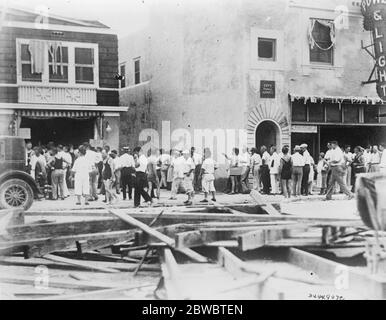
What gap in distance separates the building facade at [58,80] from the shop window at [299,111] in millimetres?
6108

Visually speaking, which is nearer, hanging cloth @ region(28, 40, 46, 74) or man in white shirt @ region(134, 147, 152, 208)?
man in white shirt @ region(134, 147, 152, 208)

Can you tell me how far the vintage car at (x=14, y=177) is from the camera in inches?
447

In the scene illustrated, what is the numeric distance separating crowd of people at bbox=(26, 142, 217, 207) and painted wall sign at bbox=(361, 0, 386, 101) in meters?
6.09

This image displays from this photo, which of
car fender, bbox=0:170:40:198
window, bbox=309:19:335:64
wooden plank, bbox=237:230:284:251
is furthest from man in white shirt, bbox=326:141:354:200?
wooden plank, bbox=237:230:284:251

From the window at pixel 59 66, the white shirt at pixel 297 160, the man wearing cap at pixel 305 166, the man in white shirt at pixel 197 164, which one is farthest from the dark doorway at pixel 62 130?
the man wearing cap at pixel 305 166

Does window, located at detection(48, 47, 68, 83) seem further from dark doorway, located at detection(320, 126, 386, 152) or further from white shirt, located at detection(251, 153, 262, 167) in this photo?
dark doorway, located at detection(320, 126, 386, 152)

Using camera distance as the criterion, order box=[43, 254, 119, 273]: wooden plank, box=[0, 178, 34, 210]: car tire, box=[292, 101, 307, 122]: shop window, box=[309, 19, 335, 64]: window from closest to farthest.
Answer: box=[43, 254, 119, 273]: wooden plank
box=[0, 178, 34, 210]: car tire
box=[309, 19, 335, 64]: window
box=[292, 101, 307, 122]: shop window

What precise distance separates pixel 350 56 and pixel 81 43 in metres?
9.18

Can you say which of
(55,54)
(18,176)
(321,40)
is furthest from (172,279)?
(321,40)

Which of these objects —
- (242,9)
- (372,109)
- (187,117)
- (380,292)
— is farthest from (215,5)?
(380,292)

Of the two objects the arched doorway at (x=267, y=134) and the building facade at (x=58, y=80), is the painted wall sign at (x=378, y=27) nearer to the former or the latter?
the arched doorway at (x=267, y=134)

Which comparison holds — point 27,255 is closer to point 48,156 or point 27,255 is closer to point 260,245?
point 260,245

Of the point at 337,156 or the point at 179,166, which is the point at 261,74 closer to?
the point at 337,156

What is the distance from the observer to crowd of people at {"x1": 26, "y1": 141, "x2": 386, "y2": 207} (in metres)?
13.5
